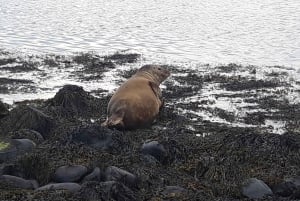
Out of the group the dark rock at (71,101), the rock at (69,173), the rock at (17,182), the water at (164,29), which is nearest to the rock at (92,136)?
the rock at (69,173)

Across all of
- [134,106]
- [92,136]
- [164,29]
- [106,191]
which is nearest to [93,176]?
[106,191]

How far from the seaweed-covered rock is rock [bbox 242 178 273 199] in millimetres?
2124

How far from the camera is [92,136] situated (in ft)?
25.3

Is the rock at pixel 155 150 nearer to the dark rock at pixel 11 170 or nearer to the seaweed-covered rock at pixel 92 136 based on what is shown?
the seaweed-covered rock at pixel 92 136

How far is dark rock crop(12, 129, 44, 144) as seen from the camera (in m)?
7.76

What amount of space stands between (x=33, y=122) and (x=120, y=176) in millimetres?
2612

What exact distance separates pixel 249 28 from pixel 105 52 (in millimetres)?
10104

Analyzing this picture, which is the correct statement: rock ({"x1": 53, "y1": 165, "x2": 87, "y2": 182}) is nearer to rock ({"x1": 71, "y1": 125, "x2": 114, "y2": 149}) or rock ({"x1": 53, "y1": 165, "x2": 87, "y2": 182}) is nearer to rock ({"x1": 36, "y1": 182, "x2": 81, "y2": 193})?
rock ({"x1": 36, "y1": 182, "x2": 81, "y2": 193})

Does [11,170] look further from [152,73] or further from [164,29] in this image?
[164,29]

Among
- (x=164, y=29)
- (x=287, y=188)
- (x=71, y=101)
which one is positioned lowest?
(x=164, y=29)

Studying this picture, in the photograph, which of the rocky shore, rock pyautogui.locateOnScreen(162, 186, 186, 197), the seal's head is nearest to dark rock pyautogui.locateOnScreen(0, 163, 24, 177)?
the rocky shore

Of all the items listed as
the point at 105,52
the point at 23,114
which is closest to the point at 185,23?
the point at 105,52

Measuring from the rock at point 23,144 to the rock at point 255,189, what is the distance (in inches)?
110

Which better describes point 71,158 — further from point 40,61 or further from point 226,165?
point 40,61
